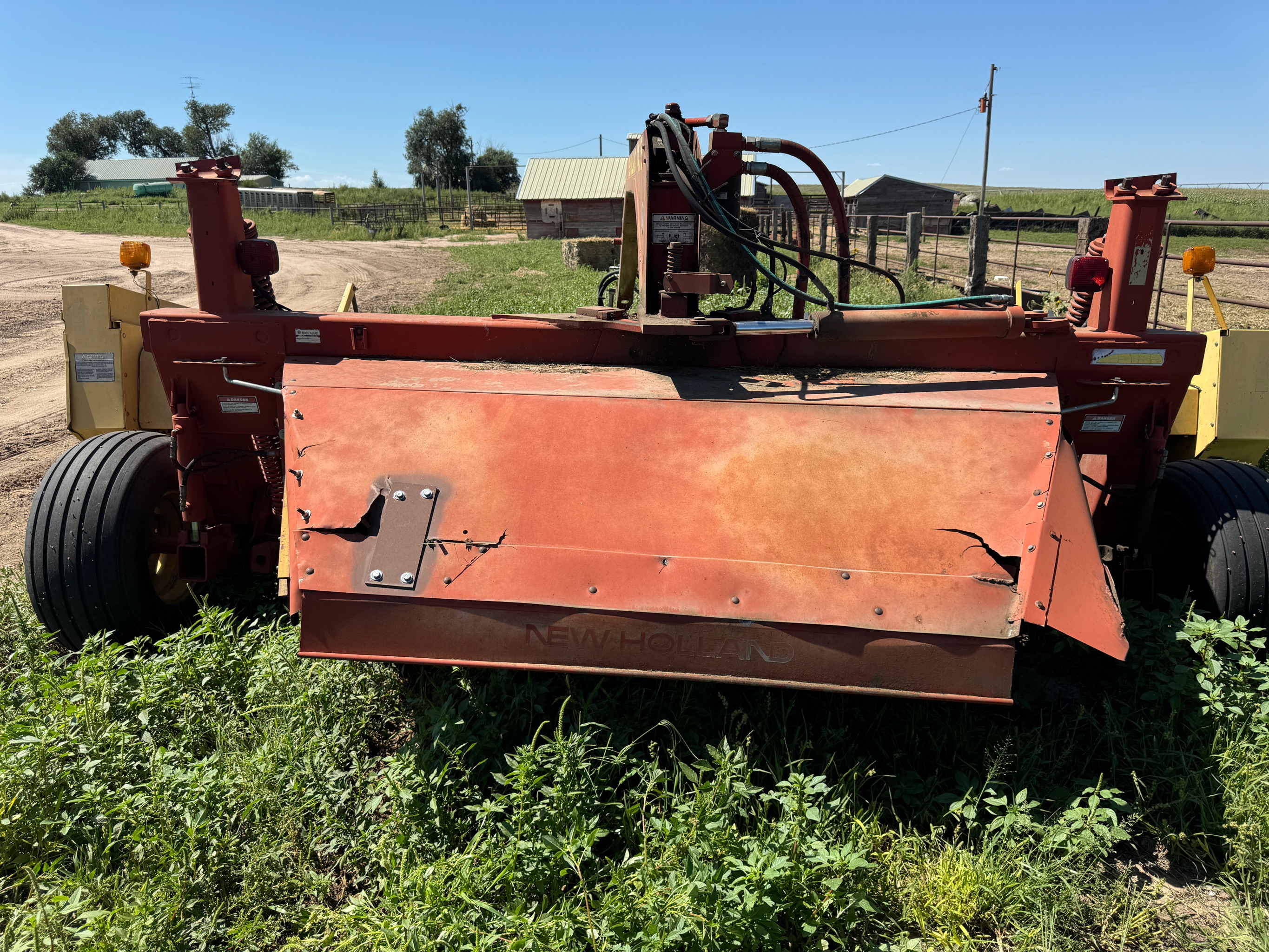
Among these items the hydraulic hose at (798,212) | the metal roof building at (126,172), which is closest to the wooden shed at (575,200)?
the hydraulic hose at (798,212)

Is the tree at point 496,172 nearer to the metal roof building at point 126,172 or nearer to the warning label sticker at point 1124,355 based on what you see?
the metal roof building at point 126,172

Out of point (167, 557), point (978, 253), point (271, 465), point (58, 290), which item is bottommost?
point (167, 557)

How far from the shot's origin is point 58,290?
16.2 meters

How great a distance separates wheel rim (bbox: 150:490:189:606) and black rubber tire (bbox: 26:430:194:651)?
0.09 meters

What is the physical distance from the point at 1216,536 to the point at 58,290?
1879 cm

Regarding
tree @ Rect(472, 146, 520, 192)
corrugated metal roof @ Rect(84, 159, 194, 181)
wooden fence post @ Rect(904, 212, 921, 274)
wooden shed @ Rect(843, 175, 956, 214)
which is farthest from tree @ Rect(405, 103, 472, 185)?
wooden fence post @ Rect(904, 212, 921, 274)

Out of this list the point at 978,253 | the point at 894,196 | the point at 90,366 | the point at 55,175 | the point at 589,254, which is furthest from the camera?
the point at 55,175

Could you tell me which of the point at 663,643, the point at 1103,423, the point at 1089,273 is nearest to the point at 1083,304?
the point at 1089,273

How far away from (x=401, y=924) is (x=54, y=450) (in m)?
6.93

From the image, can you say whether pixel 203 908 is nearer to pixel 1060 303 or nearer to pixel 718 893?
pixel 718 893

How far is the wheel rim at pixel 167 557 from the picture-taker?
12.3 feet

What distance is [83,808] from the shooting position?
2.60 m

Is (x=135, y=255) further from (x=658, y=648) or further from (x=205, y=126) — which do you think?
(x=205, y=126)

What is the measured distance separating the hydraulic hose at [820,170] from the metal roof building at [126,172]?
80123 millimetres
